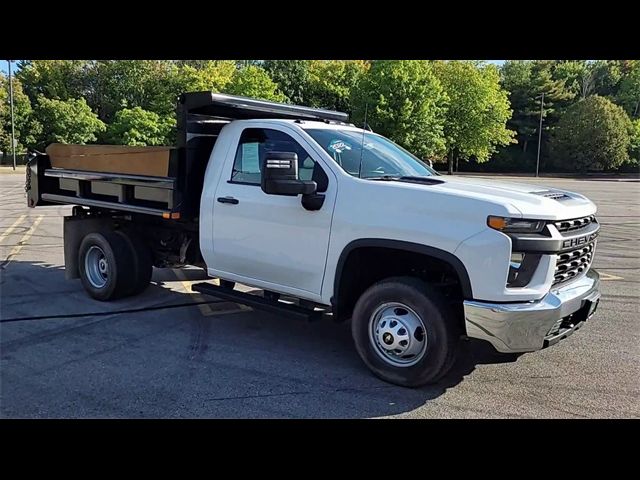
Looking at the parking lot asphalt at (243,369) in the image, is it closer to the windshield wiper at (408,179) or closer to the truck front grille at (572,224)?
the truck front grille at (572,224)

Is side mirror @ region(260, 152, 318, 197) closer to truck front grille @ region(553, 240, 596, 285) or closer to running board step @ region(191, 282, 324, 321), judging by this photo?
running board step @ region(191, 282, 324, 321)

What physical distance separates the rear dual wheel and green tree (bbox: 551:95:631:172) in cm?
6300

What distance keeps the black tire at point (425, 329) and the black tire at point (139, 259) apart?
3.32m

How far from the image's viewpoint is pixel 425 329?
4.08 metres

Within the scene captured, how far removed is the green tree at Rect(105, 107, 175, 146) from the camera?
3712 cm

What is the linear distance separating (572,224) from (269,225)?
2515 mm

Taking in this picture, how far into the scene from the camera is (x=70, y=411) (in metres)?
3.75

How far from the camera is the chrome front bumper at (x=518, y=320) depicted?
3.72 meters

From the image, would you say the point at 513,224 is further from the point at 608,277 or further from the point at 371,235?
the point at 608,277

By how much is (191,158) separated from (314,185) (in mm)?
1753

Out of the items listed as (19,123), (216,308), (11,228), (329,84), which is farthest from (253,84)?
(216,308)

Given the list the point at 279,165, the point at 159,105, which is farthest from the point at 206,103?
the point at 159,105

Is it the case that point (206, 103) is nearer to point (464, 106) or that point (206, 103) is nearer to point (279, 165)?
point (279, 165)

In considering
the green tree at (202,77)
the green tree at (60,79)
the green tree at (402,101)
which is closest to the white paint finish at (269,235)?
the green tree at (402,101)
